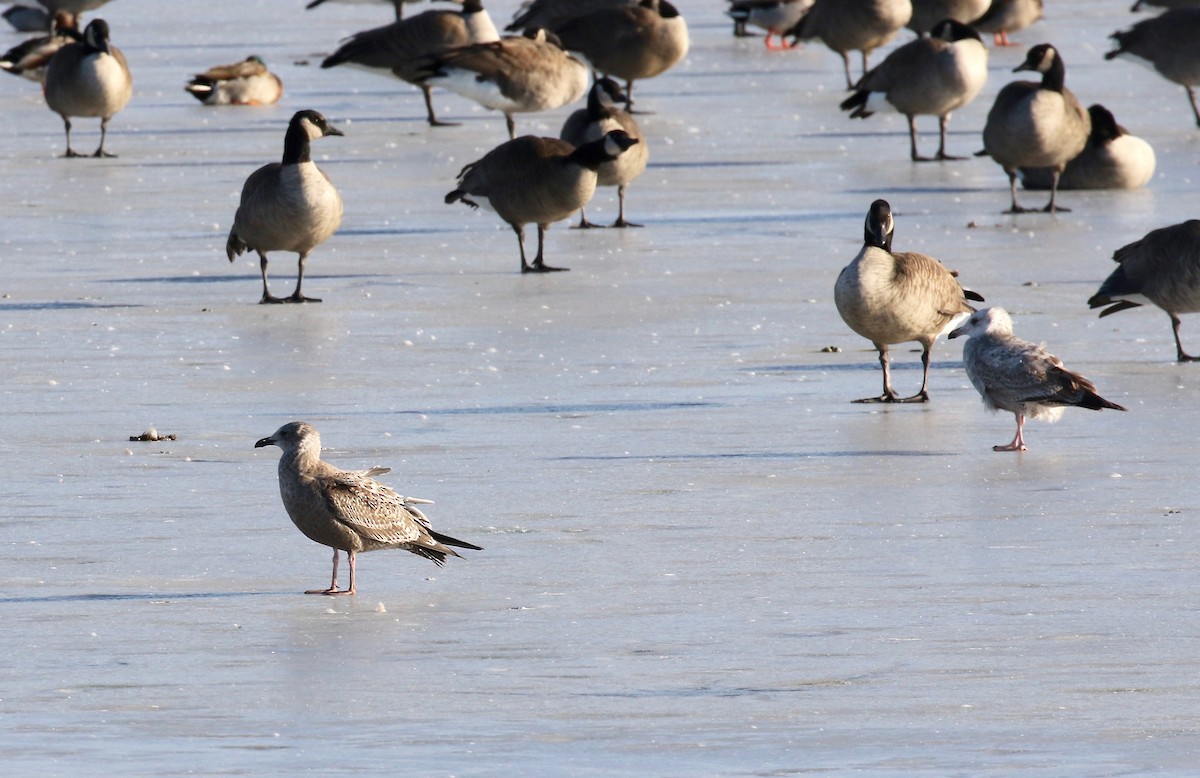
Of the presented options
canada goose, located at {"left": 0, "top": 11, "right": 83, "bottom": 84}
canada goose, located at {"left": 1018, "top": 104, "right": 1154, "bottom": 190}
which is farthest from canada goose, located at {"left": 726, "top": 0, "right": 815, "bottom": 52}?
canada goose, located at {"left": 1018, "top": 104, "right": 1154, "bottom": 190}

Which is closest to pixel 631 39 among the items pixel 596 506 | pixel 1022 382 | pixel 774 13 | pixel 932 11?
pixel 932 11

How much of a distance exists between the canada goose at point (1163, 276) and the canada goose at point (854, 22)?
44.5 ft

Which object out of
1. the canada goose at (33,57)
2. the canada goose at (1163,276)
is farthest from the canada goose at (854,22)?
the canada goose at (1163,276)

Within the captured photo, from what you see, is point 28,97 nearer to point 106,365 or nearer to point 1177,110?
point 1177,110

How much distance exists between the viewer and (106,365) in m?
11.9

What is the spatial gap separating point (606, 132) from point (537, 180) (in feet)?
5.79

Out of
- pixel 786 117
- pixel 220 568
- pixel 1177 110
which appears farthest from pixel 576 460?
pixel 1177 110

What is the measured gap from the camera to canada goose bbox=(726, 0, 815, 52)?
31.3 m

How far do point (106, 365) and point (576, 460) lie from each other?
3.55 m

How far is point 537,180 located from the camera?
1531 centimetres

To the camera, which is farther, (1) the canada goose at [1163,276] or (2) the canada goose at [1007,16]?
(2) the canada goose at [1007,16]

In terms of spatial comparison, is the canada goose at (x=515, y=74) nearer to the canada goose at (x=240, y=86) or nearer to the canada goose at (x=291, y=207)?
the canada goose at (x=240, y=86)

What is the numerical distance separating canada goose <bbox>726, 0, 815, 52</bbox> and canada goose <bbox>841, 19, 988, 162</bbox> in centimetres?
1002

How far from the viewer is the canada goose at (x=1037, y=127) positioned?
17.6 m
